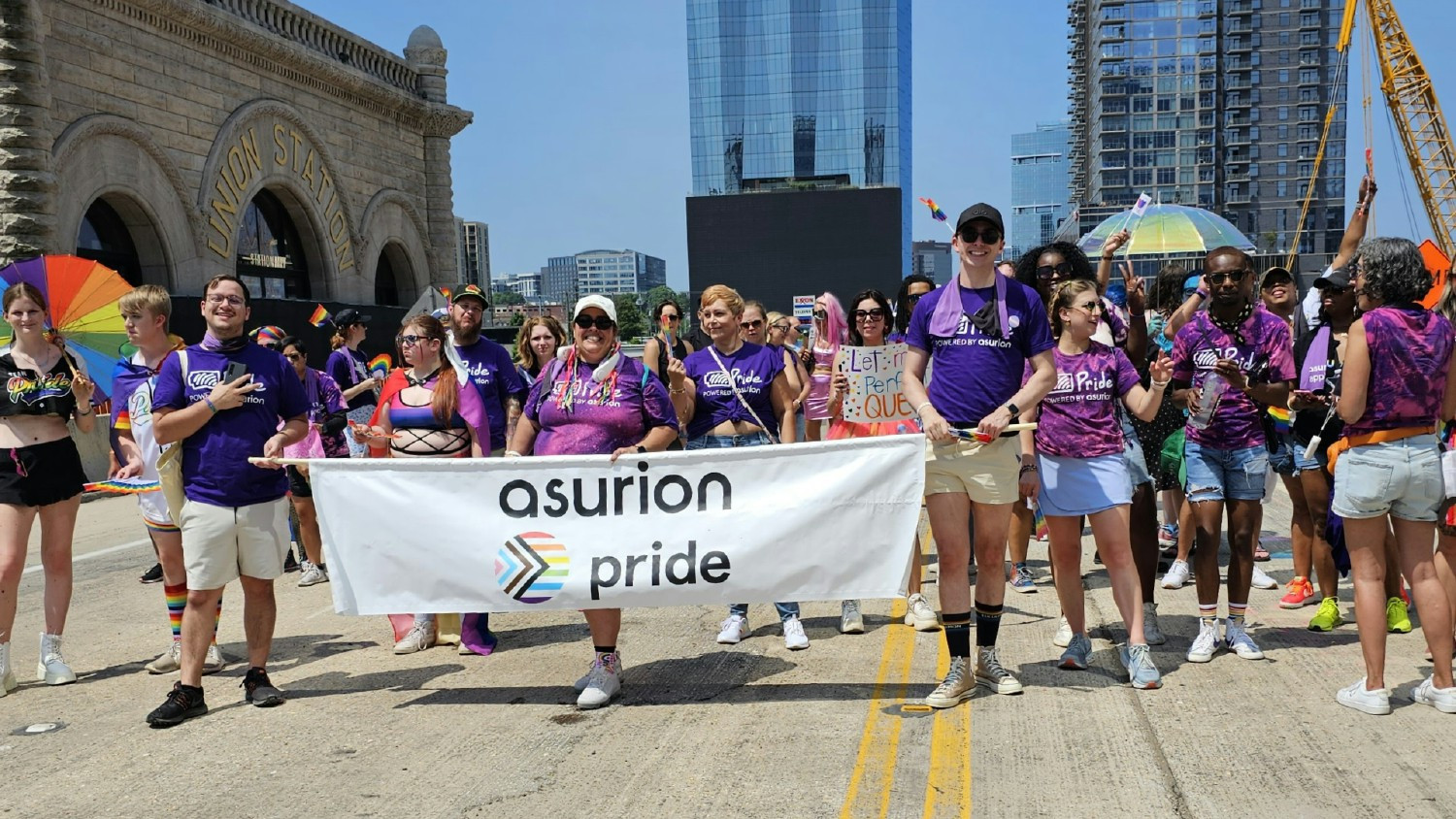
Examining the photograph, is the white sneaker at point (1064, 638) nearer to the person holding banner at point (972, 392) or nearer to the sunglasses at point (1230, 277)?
the person holding banner at point (972, 392)

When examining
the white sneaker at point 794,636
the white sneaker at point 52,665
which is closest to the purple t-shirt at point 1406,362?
the white sneaker at point 794,636

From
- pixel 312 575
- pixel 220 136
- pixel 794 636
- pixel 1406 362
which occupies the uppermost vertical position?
pixel 220 136

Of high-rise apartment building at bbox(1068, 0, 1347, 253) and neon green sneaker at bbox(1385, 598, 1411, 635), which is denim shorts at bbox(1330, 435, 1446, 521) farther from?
high-rise apartment building at bbox(1068, 0, 1347, 253)

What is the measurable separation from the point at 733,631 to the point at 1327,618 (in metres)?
3.44

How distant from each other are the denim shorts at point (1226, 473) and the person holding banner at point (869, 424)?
1586 millimetres

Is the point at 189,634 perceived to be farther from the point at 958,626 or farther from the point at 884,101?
the point at 884,101

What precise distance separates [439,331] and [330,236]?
790 inches

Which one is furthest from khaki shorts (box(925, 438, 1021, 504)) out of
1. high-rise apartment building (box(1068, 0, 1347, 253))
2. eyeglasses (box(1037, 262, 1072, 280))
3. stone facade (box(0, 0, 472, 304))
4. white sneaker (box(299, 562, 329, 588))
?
high-rise apartment building (box(1068, 0, 1347, 253))

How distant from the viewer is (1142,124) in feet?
522

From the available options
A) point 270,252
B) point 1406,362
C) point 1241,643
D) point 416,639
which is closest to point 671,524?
point 416,639

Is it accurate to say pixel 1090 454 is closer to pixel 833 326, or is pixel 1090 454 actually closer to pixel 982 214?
pixel 982 214

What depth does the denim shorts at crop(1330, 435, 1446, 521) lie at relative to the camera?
5105 mm

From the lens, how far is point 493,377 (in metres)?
7.47

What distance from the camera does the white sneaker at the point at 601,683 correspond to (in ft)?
18.5
